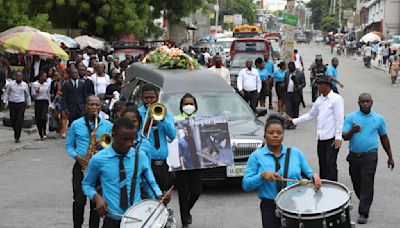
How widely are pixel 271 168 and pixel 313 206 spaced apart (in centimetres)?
65

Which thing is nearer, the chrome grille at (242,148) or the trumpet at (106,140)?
the trumpet at (106,140)

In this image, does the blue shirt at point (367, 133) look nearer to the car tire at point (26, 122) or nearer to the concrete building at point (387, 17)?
the car tire at point (26, 122)

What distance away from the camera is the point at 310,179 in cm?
670

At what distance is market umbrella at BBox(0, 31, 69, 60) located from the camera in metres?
21.2

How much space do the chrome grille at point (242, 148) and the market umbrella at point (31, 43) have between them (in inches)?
416

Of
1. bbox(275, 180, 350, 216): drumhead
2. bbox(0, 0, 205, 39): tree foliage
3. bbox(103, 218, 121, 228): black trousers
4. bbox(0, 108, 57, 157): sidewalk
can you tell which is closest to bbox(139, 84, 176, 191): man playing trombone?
bbox(103, 218, 121, 228): black trousers

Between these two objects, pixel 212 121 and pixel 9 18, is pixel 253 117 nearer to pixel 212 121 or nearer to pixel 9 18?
pixel 212 121

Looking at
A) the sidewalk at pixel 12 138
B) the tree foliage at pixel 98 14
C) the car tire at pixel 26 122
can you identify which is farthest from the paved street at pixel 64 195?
Answer: the tree foliage at pixel 98 14

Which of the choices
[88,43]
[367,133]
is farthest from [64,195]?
[88,43]

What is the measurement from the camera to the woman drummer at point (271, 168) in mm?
6691

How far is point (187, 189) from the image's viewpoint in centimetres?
983

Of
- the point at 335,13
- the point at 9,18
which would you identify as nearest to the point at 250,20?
the point at 335,13

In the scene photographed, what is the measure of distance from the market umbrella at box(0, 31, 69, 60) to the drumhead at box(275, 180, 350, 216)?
1580cm

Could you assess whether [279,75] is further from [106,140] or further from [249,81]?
[106,140]
